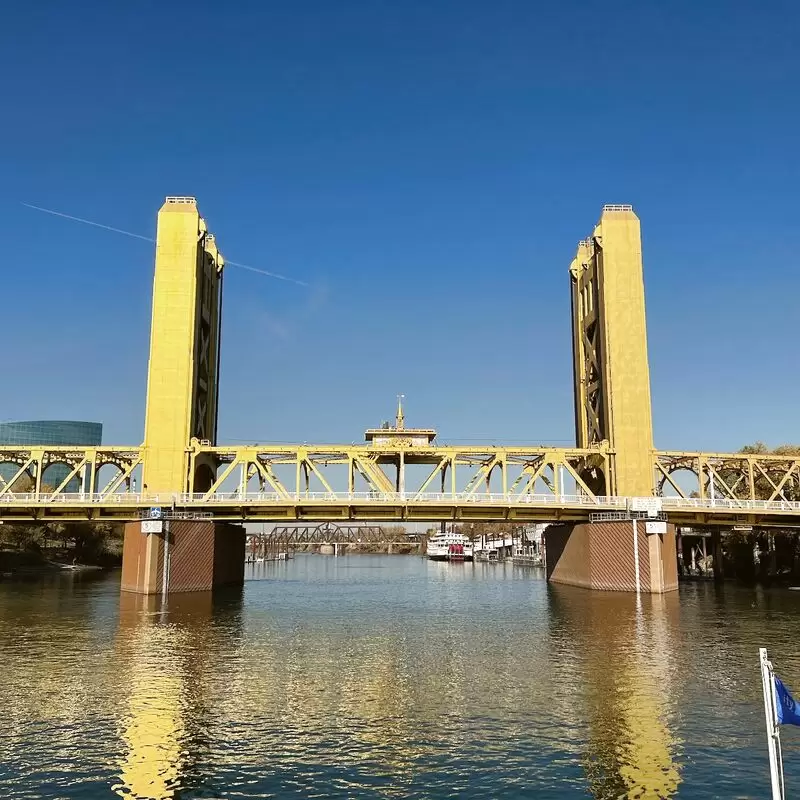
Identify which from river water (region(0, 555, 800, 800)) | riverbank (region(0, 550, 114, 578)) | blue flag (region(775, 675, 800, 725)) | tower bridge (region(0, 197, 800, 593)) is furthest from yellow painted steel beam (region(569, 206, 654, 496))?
riverbank (region(0, 550, 114, 578))

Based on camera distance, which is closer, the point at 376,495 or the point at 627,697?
the point at 627,697

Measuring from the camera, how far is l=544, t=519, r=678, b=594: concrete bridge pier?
6975 centimetres

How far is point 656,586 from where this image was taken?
69062 mm

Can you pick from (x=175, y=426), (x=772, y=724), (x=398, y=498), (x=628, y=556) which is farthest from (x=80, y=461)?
Answer: (x=772, y=724)

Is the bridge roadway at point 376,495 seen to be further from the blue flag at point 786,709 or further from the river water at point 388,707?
the blue flag at point 786,709

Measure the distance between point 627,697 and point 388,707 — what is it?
8.76m

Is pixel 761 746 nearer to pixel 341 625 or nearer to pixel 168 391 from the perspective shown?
pixel 341 625

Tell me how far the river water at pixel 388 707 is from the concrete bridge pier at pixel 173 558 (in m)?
15.4

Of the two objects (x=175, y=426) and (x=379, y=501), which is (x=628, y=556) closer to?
(x=379, y=501)

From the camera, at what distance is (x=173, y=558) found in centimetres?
6950

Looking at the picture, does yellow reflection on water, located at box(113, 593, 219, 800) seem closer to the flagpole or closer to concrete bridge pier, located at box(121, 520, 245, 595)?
the flagpole

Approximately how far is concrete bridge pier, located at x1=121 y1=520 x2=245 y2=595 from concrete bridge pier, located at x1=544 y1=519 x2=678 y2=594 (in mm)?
37330

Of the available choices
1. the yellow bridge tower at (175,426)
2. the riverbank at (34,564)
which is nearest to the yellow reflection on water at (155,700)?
the yellow bridge tower at (175,426)

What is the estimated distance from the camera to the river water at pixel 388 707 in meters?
18.9
